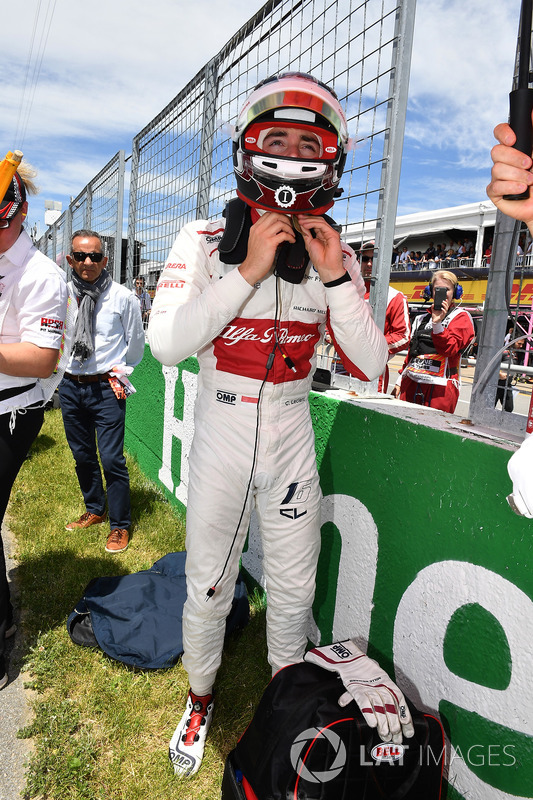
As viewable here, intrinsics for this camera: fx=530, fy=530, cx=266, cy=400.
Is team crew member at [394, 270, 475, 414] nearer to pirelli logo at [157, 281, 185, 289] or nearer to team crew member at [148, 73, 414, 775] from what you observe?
team crew member at [148, 73, 414, 775]

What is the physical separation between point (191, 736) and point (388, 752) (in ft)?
3.13

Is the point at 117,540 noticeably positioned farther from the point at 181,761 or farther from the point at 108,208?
the point at 108,208

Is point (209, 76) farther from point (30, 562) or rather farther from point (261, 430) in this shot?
point (30, 562)

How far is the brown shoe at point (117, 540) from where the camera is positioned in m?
3.70

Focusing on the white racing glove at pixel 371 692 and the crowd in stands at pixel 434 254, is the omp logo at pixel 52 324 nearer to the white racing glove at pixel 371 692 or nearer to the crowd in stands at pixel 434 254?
the white racing glove at pixel 371 692

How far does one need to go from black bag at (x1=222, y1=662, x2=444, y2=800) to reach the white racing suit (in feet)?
1.44

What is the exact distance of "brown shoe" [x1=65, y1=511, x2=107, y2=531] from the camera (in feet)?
13.2

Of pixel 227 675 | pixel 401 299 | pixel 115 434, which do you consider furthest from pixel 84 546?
pixel 401 299

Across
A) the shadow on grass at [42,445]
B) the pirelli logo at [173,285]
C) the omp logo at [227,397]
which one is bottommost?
the shadow on grass at [42,445]

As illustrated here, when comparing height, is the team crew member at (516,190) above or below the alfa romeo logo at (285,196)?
below

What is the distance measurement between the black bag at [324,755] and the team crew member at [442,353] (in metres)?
3.73

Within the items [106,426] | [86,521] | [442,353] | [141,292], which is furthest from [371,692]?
[141,292]

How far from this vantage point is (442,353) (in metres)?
5.01

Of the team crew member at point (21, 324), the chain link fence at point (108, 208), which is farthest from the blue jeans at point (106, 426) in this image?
the chain link fence at point (108, 208)
